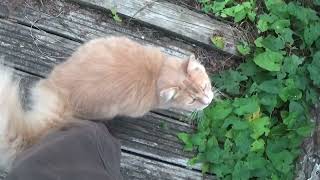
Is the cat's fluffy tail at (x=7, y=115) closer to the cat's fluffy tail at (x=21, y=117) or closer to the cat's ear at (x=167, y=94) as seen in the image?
the cat's fluffy tail at (x=21, y=117)

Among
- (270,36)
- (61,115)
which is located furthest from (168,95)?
(270,36)

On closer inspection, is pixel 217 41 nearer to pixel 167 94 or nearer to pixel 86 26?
pixel 167 94

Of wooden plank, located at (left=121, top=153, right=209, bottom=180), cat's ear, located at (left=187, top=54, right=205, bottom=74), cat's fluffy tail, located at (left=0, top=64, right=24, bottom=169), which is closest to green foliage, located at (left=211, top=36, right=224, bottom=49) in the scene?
cat's ear, located at (left=187, top=54, right=205, bottom=74)

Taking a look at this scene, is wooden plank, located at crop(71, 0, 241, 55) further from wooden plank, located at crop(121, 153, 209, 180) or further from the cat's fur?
wooden plank, located at crop(121, 153, 209, 180)

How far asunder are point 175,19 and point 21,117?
1002 millimetres

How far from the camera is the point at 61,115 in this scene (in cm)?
220

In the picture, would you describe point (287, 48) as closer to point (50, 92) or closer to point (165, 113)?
point (165, 113)

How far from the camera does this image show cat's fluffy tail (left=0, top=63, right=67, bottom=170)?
2.02 m

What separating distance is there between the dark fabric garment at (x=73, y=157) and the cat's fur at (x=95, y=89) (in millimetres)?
131

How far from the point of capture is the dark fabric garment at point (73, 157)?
157 centimetres

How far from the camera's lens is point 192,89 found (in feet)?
8.29

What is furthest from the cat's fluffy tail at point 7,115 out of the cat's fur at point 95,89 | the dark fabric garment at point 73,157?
the dark fabric garment at point 73,157

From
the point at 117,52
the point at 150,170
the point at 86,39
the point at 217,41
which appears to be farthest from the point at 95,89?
the point at 217,41

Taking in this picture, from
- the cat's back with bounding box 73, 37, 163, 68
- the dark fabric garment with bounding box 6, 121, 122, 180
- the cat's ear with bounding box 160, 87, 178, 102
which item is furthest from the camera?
the cat's ear with bounding box 160, 87, 178, 102
